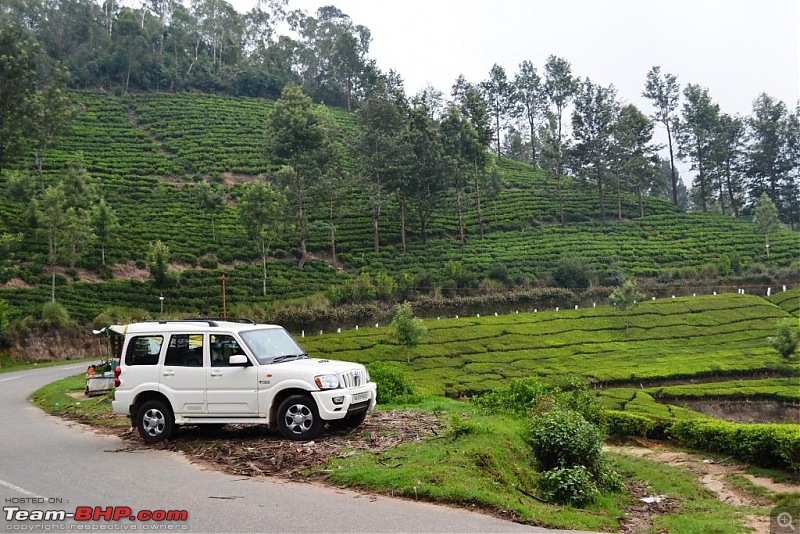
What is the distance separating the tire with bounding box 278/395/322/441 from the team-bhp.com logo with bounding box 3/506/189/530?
9.29 feet

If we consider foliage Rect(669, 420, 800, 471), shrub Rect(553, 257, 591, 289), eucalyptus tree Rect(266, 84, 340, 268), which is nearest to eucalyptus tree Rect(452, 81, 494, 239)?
shrub Rect(553, 257, 591, 289)

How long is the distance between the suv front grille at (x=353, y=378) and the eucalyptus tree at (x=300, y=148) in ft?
134

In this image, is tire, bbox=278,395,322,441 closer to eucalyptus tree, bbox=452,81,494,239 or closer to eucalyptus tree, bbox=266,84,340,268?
eucalyptus tree, bbox=266,84,340,268

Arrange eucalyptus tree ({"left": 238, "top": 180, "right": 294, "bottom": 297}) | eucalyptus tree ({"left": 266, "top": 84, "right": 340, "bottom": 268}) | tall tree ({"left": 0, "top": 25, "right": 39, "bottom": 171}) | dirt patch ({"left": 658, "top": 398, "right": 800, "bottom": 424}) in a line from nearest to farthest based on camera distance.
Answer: dirt patch ({"left": 658, "top": 398, "right": 800, "bottom": 424}) < tall tree ({"left": 0, "top": 25, "right": 39, "bottom": 171}) < eucalyptus tree ({"left": 238, "top": 180, "right": 294, "bottom": 297}) < eucalyptus tree ({"left": 266, "top": 84, "right": 340, "bottom": 268})

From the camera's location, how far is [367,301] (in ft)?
140

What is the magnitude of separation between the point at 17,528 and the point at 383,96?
5457 centimetres

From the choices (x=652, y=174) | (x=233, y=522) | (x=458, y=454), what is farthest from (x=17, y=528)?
(x=652, y=174)

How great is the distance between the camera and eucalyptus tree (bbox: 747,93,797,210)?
78.6 m

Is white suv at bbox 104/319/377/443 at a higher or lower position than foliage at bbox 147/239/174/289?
lower

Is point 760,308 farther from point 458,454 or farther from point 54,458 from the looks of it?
point 54,458

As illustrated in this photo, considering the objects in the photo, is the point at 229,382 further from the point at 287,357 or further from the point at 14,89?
the point at 14,89

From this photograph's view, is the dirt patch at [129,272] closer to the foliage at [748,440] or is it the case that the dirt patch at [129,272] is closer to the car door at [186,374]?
the car door at [186,374]

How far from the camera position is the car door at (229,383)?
32.7 ft

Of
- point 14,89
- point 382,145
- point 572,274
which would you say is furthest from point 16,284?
point 572,274
